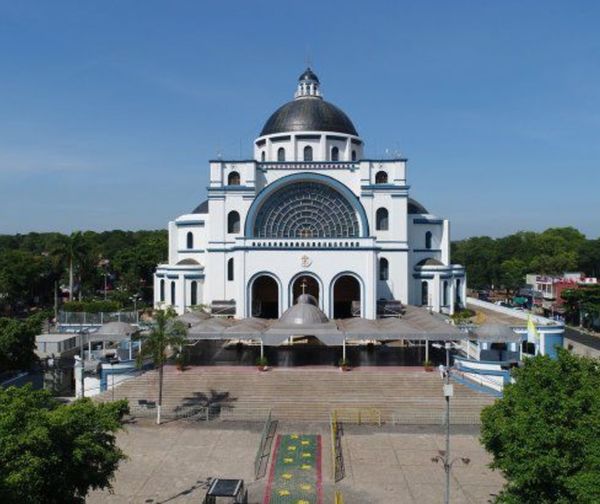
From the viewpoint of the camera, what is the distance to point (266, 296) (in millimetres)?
43344

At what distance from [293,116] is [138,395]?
27.9m

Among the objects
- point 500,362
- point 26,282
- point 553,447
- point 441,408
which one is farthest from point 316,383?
point 26,282

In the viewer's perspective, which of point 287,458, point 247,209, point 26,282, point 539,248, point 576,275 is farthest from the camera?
point 539,248

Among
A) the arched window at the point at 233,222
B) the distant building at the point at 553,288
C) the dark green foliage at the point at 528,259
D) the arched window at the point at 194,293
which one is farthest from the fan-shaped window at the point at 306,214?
the dark green foliage at the point at 528,259

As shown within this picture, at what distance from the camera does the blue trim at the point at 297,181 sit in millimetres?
39750

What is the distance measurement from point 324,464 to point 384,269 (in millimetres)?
24656

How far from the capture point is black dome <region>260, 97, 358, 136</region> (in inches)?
1815

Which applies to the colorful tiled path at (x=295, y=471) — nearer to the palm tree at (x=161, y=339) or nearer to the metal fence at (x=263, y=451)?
the metal fence at (x=263, y=451)

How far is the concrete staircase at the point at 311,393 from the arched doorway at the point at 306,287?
416 inches

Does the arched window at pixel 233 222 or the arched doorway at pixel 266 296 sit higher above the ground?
the arched window at pixel 233 222

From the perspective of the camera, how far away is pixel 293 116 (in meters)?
46.7

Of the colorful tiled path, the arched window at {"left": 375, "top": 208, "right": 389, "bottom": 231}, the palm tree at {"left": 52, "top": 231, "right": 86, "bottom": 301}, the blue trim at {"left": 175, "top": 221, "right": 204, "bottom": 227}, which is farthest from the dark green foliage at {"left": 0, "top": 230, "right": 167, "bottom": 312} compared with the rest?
the colorful tiled path

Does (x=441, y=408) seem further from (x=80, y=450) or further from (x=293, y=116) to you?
(x=293, y=116)

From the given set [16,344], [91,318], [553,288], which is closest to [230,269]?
[91,318]
